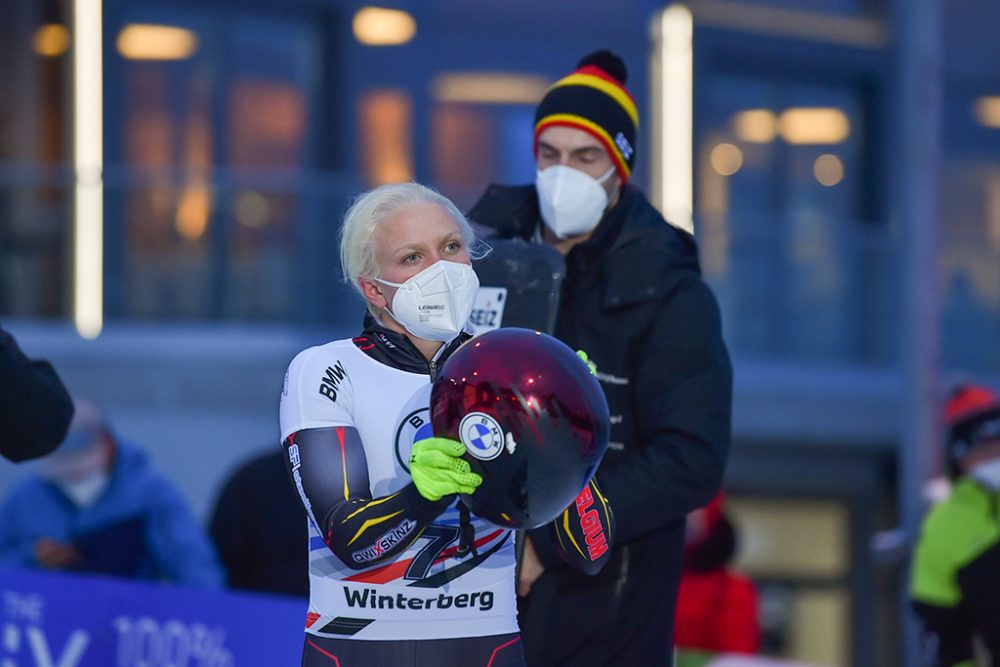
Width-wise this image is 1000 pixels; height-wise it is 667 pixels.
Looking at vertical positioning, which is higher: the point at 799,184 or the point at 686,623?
the point at 799,184

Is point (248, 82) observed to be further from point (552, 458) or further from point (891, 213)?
point (552, 458)

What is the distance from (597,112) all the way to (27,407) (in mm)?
1508

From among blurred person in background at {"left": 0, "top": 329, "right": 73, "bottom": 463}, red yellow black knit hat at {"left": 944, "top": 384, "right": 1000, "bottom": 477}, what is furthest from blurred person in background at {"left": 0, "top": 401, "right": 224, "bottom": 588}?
blurred person in background at {"left": 0, "top": 329, "right": 73, "bottom": 463}

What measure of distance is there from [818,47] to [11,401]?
1414cm

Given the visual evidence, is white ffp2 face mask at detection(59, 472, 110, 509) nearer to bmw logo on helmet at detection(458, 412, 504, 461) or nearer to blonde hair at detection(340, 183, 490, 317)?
blonde hair at detection(340, 183, 490, 317)

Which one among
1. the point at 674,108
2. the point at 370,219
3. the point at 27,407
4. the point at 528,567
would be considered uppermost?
the point at 674,108

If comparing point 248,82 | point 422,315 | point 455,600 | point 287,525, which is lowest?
point 287,525

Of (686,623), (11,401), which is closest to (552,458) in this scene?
(11,401)

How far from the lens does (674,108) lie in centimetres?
1562

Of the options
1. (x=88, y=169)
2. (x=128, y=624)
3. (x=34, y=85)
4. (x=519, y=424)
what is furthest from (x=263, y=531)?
(x=34, y=85)

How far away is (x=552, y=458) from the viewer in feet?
9.30

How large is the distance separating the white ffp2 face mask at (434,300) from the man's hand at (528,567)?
0.77 m

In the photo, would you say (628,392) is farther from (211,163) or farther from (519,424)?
(211,163)

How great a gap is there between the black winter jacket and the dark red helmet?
0.80 m
